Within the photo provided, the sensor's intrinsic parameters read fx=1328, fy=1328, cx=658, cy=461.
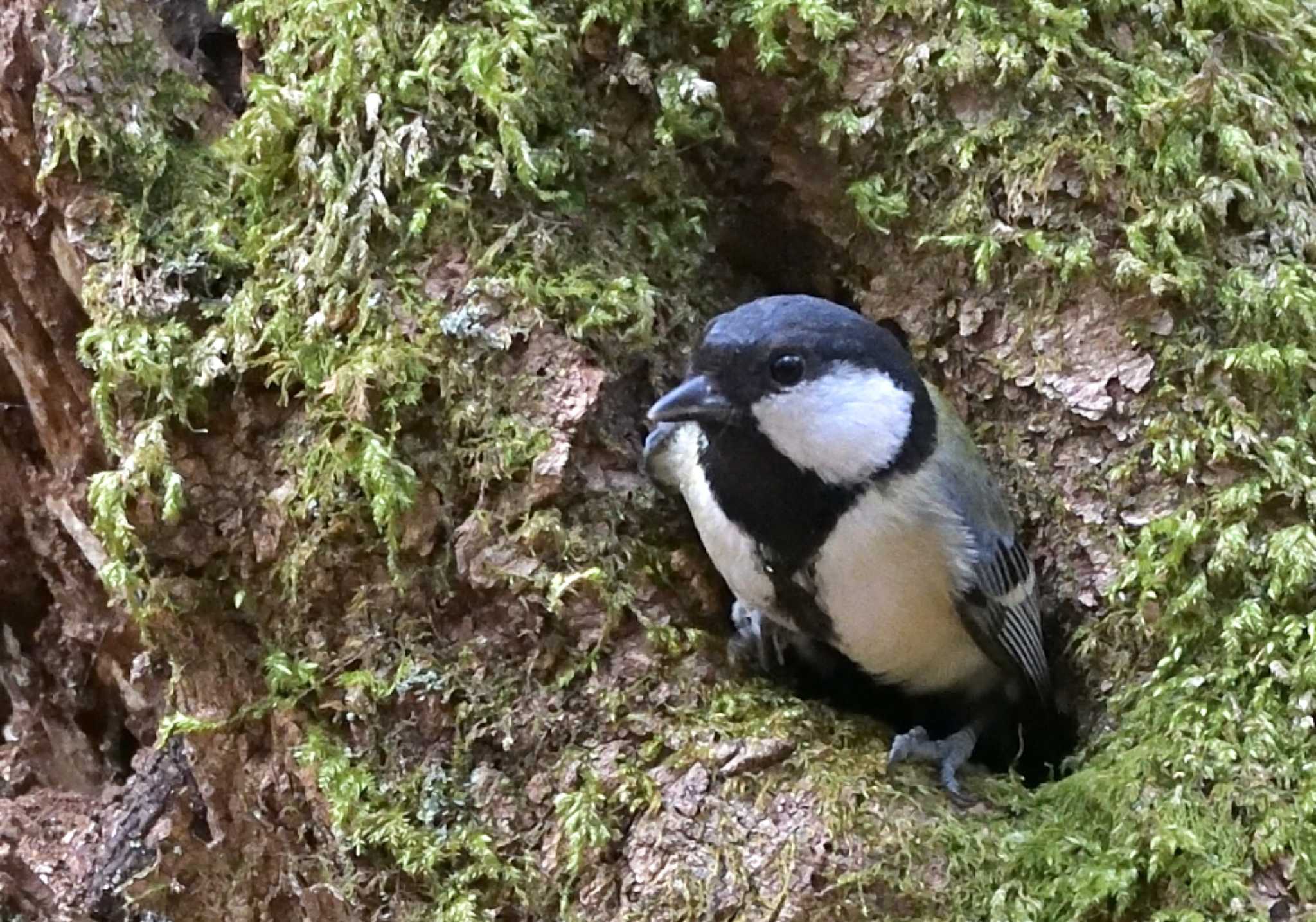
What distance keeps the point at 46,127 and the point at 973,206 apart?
57.0 inches

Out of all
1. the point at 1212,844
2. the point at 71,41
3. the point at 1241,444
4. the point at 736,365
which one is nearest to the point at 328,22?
the point at 71,41

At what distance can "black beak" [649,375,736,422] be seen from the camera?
1809mm

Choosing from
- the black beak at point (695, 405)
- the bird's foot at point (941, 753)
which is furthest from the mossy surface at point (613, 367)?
the black beak at point (695, 405)

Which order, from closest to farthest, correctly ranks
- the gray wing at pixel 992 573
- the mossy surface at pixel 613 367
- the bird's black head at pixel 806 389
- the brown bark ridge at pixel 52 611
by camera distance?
1. the mossy surface at pixel 613 367
2. the bird's black head at pixel 806 389
3. the gray wing at pixel 992 573
4. the brown bark ridge at pixel 52 611

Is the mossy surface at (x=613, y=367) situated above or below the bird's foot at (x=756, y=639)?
above

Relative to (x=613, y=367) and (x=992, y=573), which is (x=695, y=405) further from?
(x=992, y=573)

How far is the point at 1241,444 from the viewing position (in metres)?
1.86

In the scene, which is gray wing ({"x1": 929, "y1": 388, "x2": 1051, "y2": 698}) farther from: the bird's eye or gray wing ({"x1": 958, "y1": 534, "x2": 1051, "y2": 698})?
the bird's eye

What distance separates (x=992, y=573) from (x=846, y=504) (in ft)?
0.87

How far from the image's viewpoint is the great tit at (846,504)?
6.06ft

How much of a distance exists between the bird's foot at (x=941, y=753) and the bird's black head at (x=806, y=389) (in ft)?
1.23

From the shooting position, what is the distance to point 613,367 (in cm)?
201

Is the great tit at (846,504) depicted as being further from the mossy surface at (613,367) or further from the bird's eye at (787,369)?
the mossy surface at (613,367)

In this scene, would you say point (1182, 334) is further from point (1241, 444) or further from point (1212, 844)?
→ point (1212, 844)
